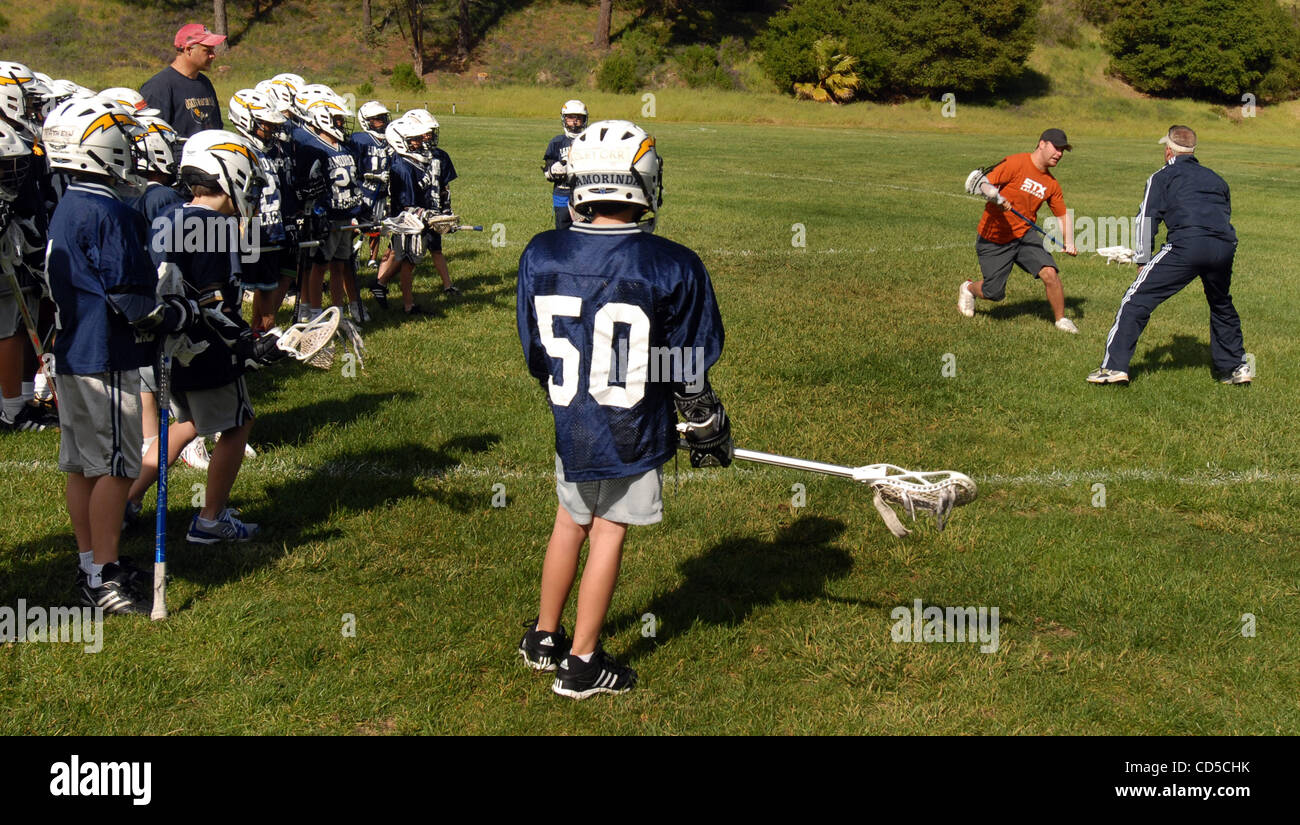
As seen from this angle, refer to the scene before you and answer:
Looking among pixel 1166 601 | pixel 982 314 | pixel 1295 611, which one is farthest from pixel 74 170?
pixel 982 314

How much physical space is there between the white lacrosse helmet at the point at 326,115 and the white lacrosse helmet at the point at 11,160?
11.7 ft

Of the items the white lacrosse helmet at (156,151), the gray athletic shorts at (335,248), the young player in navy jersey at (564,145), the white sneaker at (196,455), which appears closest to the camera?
the white lacrosse helmet at (156,151)

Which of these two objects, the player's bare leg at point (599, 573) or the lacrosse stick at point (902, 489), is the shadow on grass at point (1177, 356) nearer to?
the lacrosse stick at point (902, 489)

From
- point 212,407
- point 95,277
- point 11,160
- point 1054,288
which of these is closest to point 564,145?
point 1054,288

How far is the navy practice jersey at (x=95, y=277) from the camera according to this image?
4.76m

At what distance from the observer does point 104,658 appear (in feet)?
15.5

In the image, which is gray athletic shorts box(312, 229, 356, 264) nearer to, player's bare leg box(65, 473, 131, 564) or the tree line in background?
player's bare leg box(65, 473, 131, 564)

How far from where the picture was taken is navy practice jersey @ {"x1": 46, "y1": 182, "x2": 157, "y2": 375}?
476 centimetres

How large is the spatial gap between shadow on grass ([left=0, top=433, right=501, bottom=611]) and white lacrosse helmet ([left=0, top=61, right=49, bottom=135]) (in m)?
2.92

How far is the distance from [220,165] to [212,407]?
4.43 feet

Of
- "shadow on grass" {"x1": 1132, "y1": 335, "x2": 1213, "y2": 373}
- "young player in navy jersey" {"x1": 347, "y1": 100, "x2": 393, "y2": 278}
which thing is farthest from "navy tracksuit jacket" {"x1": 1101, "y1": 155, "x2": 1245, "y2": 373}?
"young player in navy jersey" {"x1": 347, "y1": 100, "x2": 393, "y2": 278}

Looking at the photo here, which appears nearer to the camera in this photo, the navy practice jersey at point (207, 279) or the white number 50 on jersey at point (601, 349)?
the white number 50 on jersey at point (601, 349)

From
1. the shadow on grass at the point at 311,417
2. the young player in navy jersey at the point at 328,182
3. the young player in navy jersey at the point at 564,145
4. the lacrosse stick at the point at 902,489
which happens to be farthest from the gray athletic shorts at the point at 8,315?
the young player in navy jersey at the point at 564,145

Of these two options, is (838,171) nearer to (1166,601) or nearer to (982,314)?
(982,314)
